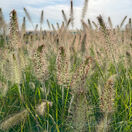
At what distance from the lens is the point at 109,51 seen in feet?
5.14

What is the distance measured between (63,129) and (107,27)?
877 mm

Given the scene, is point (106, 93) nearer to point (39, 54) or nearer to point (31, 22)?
point (39, 54)

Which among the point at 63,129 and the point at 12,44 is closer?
the point at 12,44

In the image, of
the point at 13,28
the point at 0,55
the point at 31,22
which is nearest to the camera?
the point at 13,28

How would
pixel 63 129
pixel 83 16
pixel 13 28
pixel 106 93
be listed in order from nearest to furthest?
pixel 106 93 < pixel 13 28 < pixel 63 129 < pixel 83 16

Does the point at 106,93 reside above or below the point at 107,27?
below

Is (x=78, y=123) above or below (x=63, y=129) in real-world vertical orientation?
above

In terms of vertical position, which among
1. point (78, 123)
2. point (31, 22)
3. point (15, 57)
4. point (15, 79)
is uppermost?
point (31, 22)

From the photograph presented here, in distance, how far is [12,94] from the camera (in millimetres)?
2326

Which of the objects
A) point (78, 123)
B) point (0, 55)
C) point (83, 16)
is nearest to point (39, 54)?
point (78, 123)

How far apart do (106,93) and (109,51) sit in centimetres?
53

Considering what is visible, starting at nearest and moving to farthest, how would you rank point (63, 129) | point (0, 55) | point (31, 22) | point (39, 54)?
point (39, 54) < point (63, 129) < point (0, 55) < point (31, 22)

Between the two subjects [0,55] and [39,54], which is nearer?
→ [39,54]

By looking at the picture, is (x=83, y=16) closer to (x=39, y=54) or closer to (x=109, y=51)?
(x=109, y=51)
